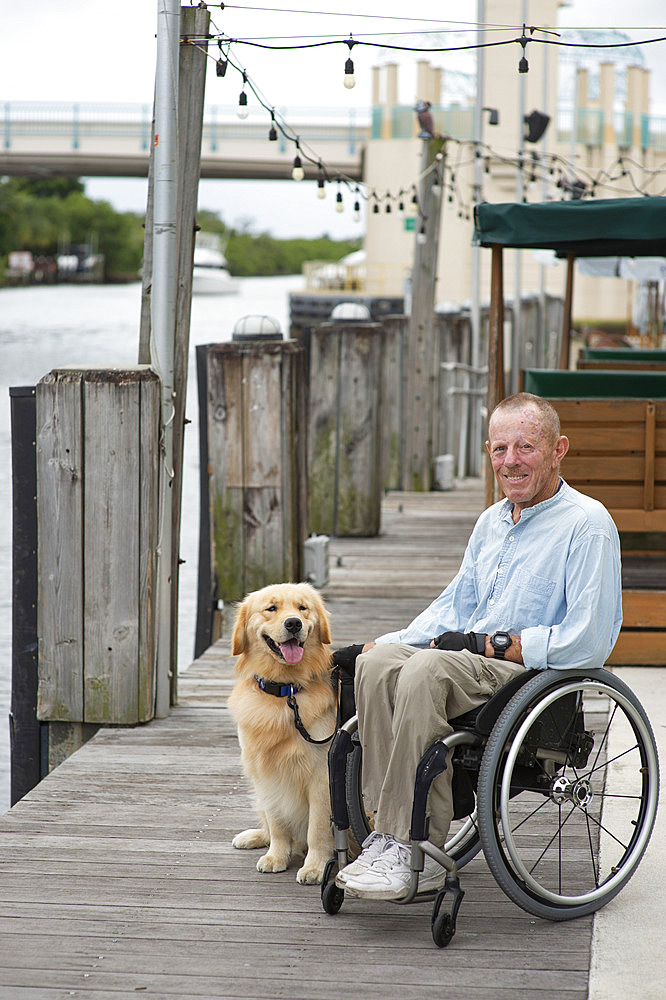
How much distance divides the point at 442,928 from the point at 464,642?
2.42ft

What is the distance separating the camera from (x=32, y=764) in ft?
17.9

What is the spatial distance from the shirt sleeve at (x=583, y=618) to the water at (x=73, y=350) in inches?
170

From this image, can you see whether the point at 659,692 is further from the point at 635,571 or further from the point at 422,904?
the point at 422,904

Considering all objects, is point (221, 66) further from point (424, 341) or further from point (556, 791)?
point (424, 341)

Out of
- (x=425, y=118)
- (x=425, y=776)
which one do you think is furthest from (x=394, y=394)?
(x=425, y=776)

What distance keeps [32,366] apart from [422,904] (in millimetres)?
28838

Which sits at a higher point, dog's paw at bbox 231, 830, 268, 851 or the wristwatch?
the wristwatch

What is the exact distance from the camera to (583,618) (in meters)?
3.38

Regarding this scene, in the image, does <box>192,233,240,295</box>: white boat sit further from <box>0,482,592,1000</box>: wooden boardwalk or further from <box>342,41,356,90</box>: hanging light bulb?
<box>0,482,592,1000</box>: wooden boardwalk

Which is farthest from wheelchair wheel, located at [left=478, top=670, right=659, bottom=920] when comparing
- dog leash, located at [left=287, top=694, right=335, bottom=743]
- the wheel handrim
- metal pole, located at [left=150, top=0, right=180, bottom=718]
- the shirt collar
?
metal pole, located at [left=150, top=0, right=180, bottom=718]

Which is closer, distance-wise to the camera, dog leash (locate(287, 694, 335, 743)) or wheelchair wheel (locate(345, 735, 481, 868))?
wheelchair wheel (locate(345, 735, 481, 868))

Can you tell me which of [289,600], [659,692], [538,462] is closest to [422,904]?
[289,600]

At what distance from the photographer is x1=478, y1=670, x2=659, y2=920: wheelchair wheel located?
327 centimetres

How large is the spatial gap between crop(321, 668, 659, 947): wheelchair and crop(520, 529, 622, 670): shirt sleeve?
4 cm
